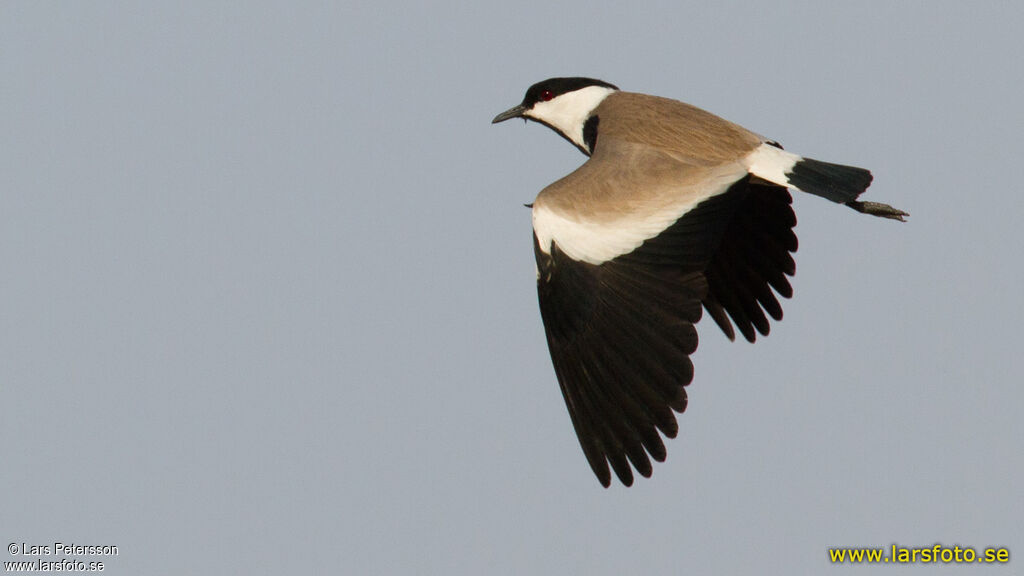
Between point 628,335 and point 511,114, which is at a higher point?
point 511,114

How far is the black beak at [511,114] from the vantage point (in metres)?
9.73

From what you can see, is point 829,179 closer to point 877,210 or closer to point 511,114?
point 877,210

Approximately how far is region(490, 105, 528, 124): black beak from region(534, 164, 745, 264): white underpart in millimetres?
2632

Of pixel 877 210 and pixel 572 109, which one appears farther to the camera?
pixel 572 109

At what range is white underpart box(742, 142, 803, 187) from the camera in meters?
7.59

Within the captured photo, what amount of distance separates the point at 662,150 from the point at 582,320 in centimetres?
141

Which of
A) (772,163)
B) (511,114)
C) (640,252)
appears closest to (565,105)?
(511,114)

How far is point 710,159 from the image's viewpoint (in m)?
7.73

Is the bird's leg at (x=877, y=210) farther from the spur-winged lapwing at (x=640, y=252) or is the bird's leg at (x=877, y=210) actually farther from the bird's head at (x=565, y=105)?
the bird's head at (x=565, y=105)

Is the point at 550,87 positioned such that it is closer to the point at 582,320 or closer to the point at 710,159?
the point at 710,159

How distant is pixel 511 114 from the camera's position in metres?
9.77

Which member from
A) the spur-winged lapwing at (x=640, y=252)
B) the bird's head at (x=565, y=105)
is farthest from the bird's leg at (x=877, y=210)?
the bird's head at (x=565, y=105)

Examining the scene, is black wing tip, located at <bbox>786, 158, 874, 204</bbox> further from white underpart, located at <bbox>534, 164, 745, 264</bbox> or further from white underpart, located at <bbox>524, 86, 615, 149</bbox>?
white underpart, located at <bbox>524, 86, 615, 149</bbox>

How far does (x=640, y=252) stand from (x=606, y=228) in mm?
243
